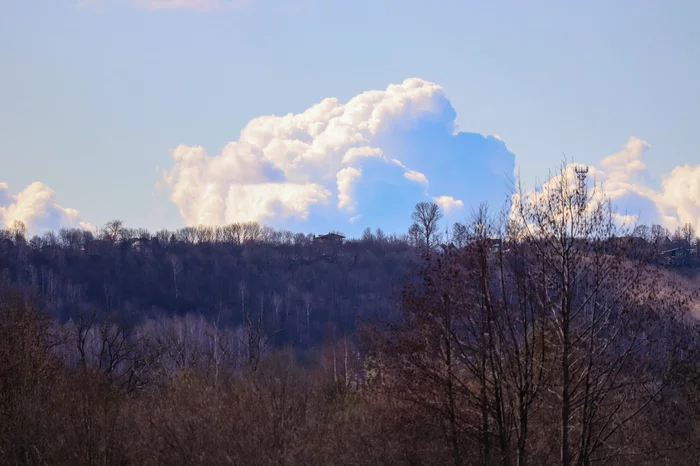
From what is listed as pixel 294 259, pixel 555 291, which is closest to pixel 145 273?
pixel 294 259

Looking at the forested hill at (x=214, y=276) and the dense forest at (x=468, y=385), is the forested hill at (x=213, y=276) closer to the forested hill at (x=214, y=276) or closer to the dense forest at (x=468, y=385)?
the forested hill at (x=214, y=276)

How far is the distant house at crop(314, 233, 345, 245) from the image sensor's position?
138575 millimetres

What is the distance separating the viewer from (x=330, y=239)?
14000cm

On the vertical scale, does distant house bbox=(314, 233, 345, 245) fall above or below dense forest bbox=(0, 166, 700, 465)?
above

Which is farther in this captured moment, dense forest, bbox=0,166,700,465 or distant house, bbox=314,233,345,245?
distant house, bbox=314,233,345,245

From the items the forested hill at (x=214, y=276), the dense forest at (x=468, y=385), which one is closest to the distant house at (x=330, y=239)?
the forested hill at (x=214, y=276)

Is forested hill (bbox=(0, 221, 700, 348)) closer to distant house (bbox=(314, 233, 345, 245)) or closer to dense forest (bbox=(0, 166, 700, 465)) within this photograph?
distant house (bbox=(314, 233, 345, 245))

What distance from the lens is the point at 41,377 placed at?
28297mm

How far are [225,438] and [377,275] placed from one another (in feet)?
316

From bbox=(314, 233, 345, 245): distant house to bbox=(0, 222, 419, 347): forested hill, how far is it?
1706mm

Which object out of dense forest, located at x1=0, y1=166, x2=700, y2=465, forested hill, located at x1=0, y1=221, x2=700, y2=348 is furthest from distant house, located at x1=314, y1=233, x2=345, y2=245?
dense forest, located at x1=0, y1=166, x2=700, y2=465

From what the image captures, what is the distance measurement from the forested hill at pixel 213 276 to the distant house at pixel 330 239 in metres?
1.71

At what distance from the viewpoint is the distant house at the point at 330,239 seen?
13857 cm

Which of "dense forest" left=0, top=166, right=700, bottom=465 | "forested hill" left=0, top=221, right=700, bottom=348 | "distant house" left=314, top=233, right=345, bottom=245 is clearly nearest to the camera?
"dense forest" left=0, top=166, right=700, bottom=465
